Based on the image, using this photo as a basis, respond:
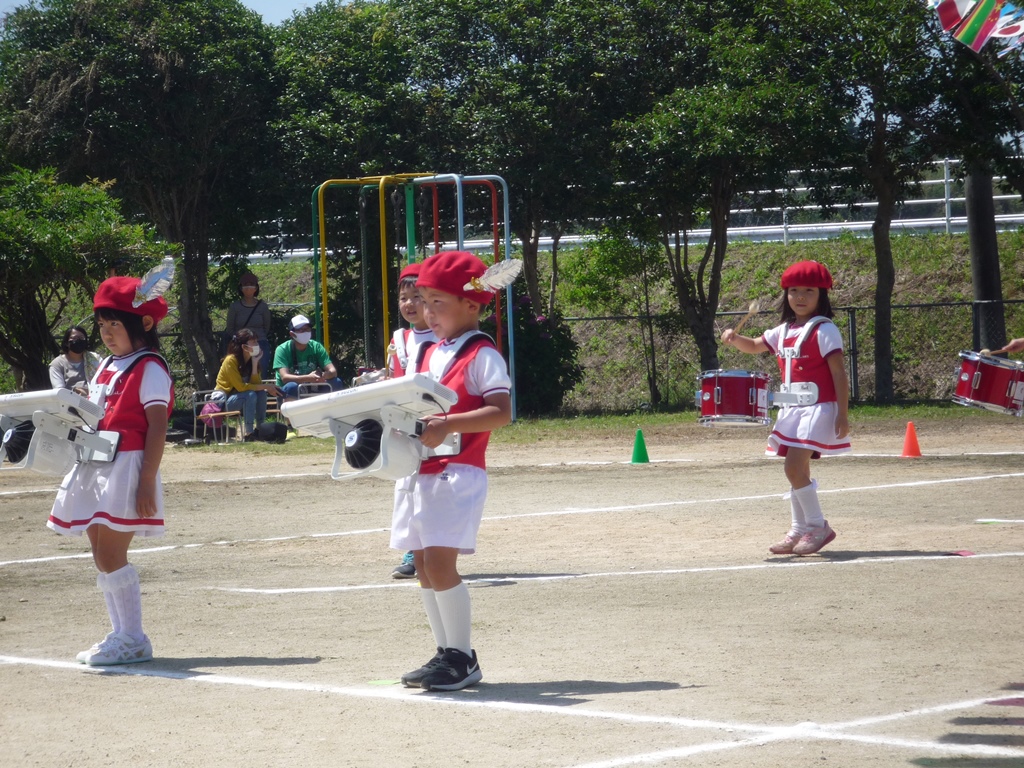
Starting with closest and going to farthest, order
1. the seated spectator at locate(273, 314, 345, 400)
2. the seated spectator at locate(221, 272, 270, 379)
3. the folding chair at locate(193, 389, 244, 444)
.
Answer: the seated spectator at locate(273, 314, 345, 400) → the folding chair at locate(193, 389, 244, 444) → the seated spectator at locate(221, 272, 270, 379)

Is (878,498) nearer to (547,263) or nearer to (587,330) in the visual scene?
(587,330)

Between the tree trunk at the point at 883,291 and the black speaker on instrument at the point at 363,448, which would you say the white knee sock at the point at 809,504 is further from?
the tree trunk at the point at 883,291

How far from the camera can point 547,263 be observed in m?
30.2

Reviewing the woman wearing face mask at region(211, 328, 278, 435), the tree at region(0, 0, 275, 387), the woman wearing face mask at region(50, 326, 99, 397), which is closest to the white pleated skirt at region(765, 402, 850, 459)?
the woman wearing face mask at region(50, 326, 99, 397)

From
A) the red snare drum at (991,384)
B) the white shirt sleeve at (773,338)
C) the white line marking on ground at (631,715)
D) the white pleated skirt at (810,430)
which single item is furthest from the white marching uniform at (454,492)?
the red snare drum at (991,384)

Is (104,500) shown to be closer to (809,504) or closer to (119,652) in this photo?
(119,652)

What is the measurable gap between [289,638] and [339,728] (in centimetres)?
196

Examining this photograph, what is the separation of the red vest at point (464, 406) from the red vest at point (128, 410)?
1.56 meters

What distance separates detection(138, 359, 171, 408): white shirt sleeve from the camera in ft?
21.1

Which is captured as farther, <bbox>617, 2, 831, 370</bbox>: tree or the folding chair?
<bbox>617, 2, 831, 370</bbox>: tree

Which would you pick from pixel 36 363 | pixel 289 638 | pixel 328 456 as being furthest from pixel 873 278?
pixel 289 638

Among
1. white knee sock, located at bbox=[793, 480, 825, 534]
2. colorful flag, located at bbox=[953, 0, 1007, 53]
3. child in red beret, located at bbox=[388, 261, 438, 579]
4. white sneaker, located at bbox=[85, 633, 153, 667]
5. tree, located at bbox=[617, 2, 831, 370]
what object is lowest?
white sneaker, located at bbox=[85, 633, 153, 667]

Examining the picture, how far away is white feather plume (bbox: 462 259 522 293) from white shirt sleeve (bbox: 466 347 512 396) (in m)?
0.26

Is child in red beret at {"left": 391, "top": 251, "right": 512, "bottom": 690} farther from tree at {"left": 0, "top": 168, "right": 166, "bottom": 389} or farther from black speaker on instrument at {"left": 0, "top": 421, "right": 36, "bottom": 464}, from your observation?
tree at {"left": 0, "top": 168, "right": 166, "bottom": 389}
